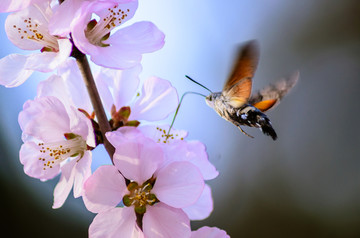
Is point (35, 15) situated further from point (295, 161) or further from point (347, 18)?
point (347, 18)

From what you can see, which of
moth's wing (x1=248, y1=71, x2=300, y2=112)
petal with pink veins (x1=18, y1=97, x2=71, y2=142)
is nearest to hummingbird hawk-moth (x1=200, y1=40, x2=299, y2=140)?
moth's wing (x1=248, y1=71, x2=300, y2=112)

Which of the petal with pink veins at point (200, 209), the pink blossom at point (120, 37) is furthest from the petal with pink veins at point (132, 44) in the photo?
the petal with pink veins at point (200, 209)

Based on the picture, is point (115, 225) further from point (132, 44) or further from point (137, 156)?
point (132, 44)

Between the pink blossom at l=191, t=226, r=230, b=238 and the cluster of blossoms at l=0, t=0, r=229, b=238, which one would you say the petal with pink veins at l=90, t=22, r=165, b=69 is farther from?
the pink blossom at l=191, t=226, r=230, b=238

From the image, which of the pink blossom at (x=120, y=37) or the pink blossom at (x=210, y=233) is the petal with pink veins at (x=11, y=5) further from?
the pink blossom at (x=210, y=233)

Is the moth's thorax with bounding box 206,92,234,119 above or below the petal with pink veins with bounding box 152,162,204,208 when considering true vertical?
above

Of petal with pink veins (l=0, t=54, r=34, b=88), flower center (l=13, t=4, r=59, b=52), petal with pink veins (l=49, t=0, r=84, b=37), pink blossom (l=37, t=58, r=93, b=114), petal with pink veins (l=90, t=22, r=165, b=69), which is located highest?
petal with pink veins (l=49, t=0, r=84, b=37)
